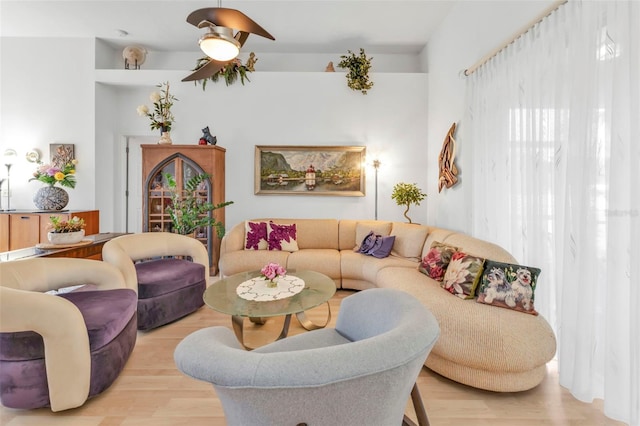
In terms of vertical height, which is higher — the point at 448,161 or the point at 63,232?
the point at 448,161

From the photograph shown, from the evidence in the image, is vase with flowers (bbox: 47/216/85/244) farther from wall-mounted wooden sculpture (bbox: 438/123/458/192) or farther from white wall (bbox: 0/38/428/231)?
wall-mounted wooden sculpture (bbox: 438/123/458/192)

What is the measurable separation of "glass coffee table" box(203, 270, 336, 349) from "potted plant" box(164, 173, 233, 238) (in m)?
1.55

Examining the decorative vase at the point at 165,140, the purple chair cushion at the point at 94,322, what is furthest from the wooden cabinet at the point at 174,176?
the purple chair cushion at the point at 94,322

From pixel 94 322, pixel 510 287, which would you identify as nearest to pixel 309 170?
pixel 510 287

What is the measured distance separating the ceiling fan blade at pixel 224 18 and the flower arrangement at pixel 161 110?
2433 mm

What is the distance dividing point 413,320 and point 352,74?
13.1 feet

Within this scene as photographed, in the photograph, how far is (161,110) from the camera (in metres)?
4.07

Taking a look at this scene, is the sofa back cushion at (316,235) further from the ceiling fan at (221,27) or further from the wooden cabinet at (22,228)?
the wooden cabinet at (22,228)

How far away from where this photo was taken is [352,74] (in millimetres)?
4148

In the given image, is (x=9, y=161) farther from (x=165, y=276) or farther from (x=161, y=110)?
(x=165, y=276)

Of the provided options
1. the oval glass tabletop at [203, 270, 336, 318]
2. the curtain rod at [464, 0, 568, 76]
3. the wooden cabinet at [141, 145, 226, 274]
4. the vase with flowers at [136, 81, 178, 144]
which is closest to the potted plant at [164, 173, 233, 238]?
the wooden cabinet at [141, 145, 226, 274]

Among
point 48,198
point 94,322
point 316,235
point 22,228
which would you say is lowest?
point 94,322

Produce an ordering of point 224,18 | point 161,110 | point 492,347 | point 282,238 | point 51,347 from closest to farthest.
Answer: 1. point 51,347
2. point 492,347
3. point 224,18
4. point 282,238
5. point 161,110

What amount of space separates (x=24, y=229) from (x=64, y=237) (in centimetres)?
201
